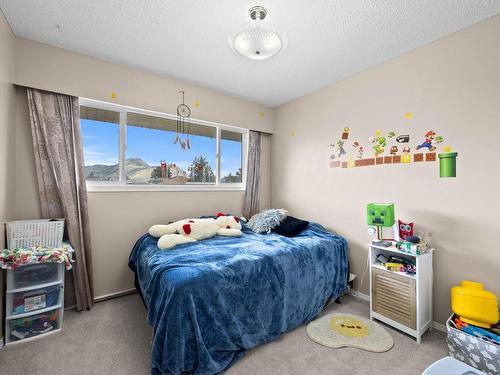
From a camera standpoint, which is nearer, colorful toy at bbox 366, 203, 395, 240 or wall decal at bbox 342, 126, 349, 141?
colorful toy at bbox 366, 203, 395, 240

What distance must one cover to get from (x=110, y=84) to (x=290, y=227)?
2.54 metres

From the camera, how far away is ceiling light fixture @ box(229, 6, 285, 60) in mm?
1602

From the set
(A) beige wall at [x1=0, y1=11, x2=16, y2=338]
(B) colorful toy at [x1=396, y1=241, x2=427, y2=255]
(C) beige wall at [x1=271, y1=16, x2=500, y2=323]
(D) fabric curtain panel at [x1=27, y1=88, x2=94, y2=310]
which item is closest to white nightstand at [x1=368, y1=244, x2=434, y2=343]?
(B) colorful toy at [x1=396, y1=241, x2=427, y2=255]

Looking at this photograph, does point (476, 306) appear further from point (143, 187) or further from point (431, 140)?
point (143, 187)

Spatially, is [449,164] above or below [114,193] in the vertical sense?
above

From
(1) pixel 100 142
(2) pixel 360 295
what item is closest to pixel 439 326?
(2) pixel 360 295

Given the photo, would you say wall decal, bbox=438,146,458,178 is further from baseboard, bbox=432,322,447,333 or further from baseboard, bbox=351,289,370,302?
baseboard, bbox=351,289,370,302

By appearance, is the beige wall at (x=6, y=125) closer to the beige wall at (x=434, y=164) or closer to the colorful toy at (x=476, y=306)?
the beige wall at (x=434, y=164)

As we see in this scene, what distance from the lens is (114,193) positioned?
258 cm

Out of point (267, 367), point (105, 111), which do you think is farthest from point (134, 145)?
→ point (267, 367)

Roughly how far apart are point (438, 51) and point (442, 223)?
5.01 ft

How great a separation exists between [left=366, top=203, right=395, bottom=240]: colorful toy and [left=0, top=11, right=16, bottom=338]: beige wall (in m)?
3.16

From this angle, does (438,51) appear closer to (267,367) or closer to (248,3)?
(248,3)

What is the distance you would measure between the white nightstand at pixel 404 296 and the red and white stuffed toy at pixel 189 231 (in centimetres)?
147
